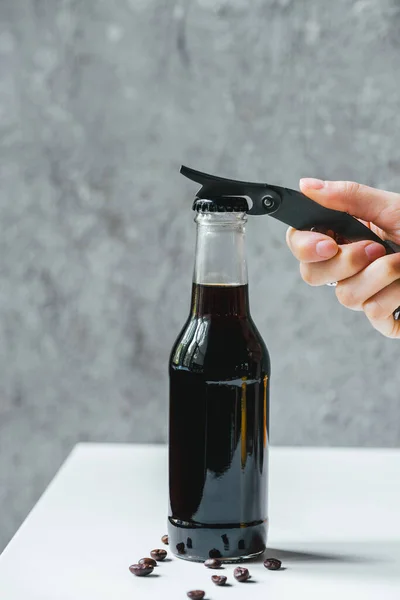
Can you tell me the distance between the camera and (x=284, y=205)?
94 cm

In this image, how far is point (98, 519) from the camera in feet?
3.40

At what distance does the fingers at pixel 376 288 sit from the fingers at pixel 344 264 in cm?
1

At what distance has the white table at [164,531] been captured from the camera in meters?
0.81

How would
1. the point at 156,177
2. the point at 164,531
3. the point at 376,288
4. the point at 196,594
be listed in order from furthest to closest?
the point at 156,177 < the point at 376,288 < the point at 164,531 < the point at 196,594

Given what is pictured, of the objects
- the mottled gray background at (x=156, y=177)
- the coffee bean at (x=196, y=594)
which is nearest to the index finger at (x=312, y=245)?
the coffee bean at (x=196, y=594)

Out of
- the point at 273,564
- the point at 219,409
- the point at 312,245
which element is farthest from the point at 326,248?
the point at 273,564

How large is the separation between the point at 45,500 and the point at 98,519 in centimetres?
11

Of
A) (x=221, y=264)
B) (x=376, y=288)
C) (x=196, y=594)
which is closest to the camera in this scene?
(x=196, y=594)

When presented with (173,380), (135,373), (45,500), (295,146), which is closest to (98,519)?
(45,500)

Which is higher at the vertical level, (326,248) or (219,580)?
(326,248)

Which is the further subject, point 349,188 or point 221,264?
point 349,188

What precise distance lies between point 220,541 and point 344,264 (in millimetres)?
392

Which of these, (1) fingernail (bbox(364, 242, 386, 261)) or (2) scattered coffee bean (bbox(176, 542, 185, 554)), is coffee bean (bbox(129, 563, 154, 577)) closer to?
(2) scattered coffee bean (bbox(176, 542, 185, 554))

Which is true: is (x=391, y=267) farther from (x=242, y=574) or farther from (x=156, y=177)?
(x=156, y=177)
